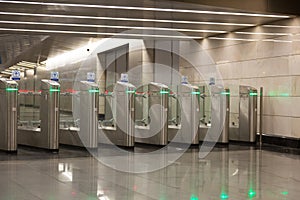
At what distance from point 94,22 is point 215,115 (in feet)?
11.9

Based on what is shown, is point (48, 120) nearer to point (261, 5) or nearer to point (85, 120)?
point (85, 120)

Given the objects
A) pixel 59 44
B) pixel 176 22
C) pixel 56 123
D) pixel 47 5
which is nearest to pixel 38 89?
pixel 56 123

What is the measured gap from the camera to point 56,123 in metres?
9.66

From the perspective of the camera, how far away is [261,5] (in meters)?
10.1

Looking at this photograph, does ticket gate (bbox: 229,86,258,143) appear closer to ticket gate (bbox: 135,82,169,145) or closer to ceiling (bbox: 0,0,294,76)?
ceiling (bbox: 0,0,294,76)

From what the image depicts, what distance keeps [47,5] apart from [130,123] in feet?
9.87

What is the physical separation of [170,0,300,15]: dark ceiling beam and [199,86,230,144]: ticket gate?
226cm

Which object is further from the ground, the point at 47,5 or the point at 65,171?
the point at 47,5

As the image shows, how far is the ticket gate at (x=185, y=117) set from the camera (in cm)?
1112

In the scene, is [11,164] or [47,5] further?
[47,5]

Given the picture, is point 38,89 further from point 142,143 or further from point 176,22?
point 176,22

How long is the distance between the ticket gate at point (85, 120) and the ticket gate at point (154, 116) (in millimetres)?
1551

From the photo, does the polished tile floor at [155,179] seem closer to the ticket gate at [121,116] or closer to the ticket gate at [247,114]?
the ticket gate at [121,116]

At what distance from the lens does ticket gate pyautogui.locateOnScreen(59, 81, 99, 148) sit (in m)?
10.0
